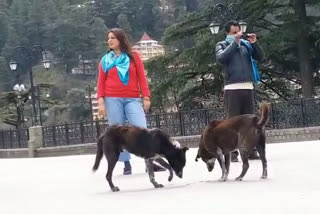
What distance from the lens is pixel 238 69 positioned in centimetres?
795

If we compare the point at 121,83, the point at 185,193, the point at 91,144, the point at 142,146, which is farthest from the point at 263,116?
the point at 91,144

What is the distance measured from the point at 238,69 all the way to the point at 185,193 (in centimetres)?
232

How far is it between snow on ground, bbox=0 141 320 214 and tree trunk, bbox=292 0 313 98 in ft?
65.0

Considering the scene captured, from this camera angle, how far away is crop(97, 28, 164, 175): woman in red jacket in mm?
7660

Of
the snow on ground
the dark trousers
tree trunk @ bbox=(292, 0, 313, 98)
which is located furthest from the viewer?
tree trunk @ bbox=(292, 0, 313, 98)

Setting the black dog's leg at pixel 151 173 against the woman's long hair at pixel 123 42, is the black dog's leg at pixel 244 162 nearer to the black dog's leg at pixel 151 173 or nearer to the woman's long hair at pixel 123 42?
the black dog's leg at pixel 151 173

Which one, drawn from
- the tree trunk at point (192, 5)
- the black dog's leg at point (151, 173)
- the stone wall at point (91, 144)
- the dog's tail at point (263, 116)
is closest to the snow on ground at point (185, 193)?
the black dog's leg at point (151, 173)

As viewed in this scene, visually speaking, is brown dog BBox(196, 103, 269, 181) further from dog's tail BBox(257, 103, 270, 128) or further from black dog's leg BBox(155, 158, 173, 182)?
black dog's leg BBox(155, 158, 173, 182)

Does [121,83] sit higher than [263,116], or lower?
higher

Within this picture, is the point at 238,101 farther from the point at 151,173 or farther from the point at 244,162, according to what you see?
the point at 151,173

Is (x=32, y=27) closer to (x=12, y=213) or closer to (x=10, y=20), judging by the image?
(x=10, y=20)

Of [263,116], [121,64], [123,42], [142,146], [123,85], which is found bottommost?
[142,146]

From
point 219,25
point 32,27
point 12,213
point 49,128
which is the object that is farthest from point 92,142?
point 32,27

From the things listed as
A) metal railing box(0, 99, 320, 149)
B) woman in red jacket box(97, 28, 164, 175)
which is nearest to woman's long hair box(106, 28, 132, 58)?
woman in red jacket box(97, 28, 164, 175)
